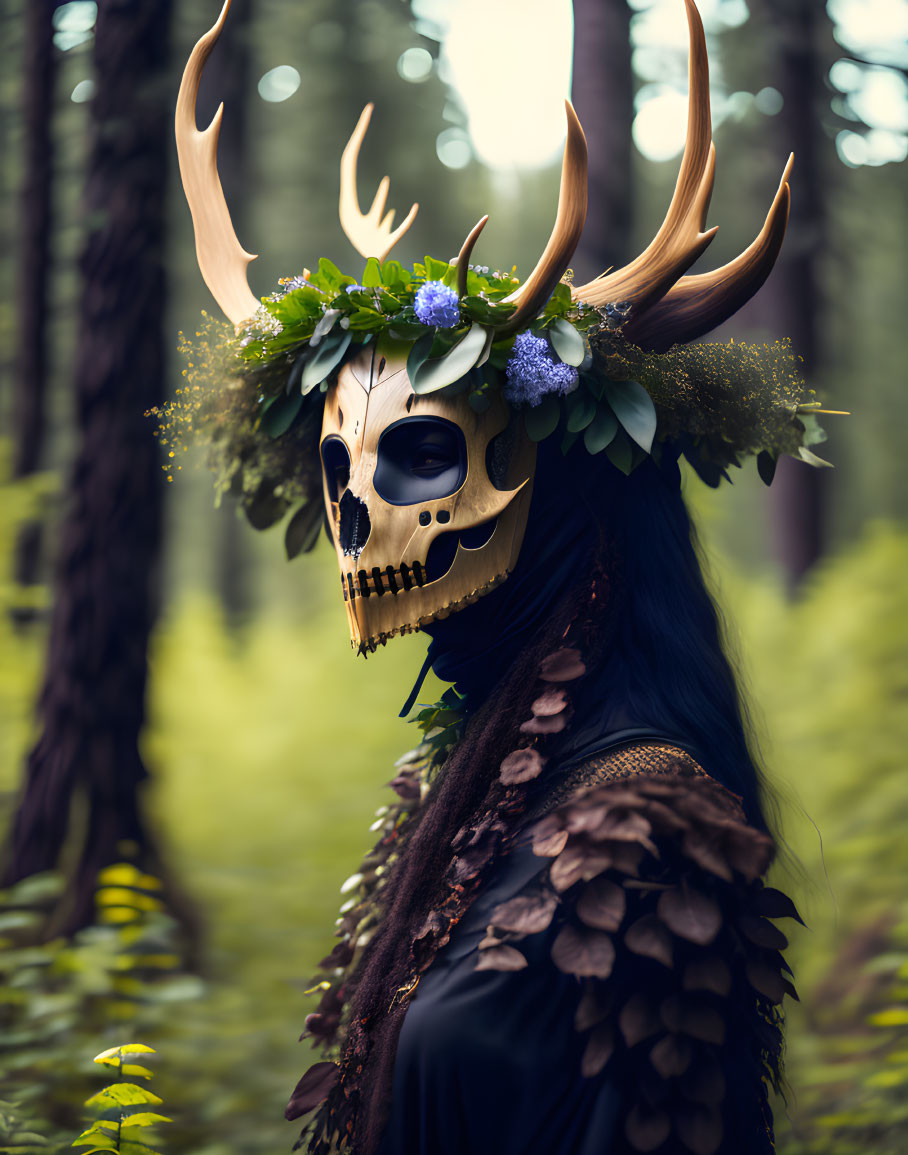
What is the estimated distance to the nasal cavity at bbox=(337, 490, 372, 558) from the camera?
6.63ft

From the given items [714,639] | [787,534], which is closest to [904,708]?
[787,534]

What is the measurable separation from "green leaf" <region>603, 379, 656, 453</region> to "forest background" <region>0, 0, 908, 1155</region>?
25.7 inches

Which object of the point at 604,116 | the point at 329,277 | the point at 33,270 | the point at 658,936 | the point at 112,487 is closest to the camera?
the point at 658,936

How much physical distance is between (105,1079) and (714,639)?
315 centimetres

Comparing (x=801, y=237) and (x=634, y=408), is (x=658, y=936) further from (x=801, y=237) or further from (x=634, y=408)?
(x=801, y=237)

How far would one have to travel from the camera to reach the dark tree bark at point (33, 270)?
6.37 metres

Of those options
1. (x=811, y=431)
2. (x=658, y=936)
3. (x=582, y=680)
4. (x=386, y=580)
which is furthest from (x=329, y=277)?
(x=658, y=936)

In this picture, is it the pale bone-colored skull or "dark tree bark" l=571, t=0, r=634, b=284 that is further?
"dark tree bark" l=571, t=0, r=634, b=284

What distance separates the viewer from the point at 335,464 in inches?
86.4

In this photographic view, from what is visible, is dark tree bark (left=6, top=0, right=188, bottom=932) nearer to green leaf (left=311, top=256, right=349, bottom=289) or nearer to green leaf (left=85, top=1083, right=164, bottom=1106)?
green leaf (left=85, top=1083, right=164, bottom=1106)

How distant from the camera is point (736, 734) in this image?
1972 mm

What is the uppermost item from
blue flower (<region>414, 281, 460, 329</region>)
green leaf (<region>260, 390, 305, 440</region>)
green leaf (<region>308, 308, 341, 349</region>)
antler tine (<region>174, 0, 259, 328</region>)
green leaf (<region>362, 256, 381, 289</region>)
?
antler tine (<region>174, 0, 259, 328</region>)

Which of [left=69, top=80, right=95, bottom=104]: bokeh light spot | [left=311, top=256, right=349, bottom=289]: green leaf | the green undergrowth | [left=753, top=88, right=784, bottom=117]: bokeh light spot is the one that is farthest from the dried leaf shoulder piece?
[left=753, top=88, right=784, bottom=117]: bokeh light spot

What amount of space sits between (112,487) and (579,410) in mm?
3127
